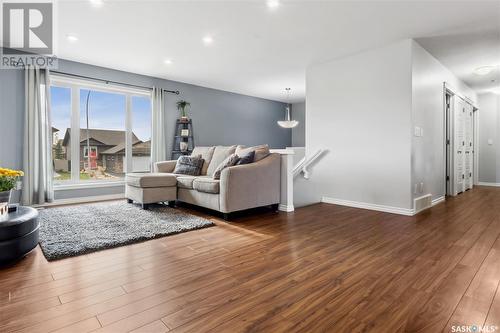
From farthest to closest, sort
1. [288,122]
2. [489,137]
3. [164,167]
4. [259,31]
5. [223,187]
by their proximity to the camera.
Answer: [489,137] < [288,122] < [164,167] < [259,31] < [223,187]

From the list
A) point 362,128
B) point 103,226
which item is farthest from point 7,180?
point 362,128

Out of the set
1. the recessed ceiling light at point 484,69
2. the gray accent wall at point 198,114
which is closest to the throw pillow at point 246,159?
the gray accent wall at point 198,114

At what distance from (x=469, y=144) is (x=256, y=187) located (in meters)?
5.55

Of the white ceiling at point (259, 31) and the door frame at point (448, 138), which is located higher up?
the white ceiling at point (259, 31)

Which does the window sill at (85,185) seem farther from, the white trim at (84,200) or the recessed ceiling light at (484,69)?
the recessed ceiling light at (484,69)

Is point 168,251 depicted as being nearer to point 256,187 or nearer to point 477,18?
point 256,187

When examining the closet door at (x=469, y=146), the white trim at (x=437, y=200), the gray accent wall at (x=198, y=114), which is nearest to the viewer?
the gray accent wall at (x=198, y=114)

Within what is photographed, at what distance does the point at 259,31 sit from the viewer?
3.49m

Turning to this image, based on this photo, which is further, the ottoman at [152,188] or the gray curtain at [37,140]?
the gray curtain at [37,140]

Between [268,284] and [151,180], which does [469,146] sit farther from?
[151,180]

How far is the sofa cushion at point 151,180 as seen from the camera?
3805mm

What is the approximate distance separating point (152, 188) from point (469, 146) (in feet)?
22.2

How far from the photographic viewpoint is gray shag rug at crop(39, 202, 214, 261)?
2392 mm

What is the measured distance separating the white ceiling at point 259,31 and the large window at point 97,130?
60 centimetres
